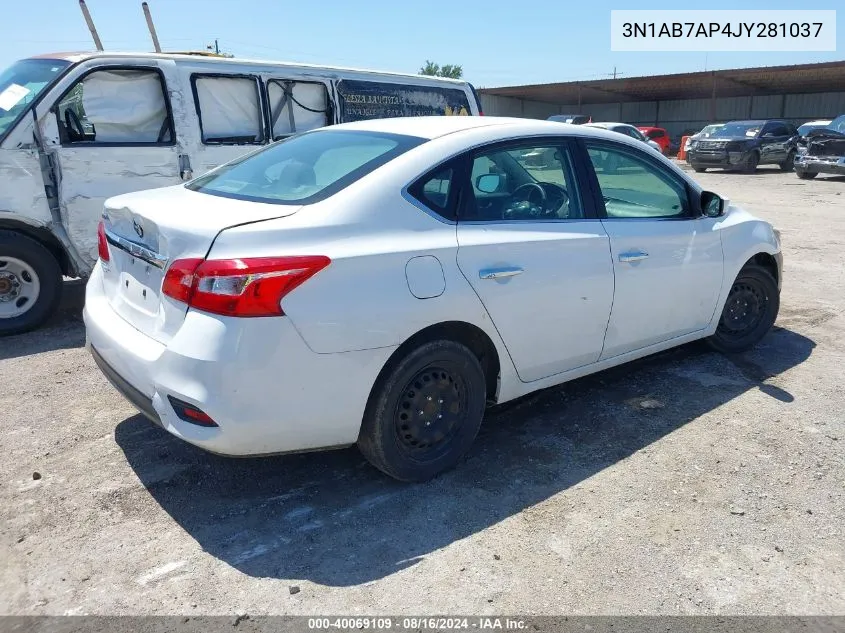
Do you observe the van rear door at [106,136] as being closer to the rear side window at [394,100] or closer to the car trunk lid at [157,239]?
the rear side window at [394,100]

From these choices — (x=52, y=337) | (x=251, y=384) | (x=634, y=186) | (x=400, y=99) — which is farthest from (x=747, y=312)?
(x=52, y=337)

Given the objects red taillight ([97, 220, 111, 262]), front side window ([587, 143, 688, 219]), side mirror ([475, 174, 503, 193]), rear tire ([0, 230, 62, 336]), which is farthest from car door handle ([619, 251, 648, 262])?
rear tire ([0, 230, 62, 336])

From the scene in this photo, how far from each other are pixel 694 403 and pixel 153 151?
4.60 meters

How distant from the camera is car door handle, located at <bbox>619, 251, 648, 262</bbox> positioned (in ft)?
12.1

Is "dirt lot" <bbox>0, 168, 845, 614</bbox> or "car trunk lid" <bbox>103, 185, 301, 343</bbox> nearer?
"dirt lot" <bbox>0, 168, 845, 614</bbox>

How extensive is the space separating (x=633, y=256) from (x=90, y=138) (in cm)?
432

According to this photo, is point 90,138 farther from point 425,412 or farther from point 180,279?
point 425,412

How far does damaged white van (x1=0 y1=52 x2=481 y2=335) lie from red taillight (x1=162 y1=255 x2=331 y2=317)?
3.29 m

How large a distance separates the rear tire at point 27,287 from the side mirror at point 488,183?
12.5ft

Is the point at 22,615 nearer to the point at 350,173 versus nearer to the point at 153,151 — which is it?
the point at 350,173

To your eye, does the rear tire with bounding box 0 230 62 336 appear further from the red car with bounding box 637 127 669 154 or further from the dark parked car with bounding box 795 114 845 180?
the red car with bounding box 637 127 669 154

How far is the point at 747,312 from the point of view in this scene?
16.2 ft

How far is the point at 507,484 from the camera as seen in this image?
126 inches

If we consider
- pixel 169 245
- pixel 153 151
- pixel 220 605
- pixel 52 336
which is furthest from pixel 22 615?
pixel 153 151
